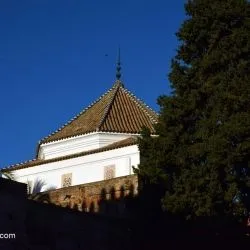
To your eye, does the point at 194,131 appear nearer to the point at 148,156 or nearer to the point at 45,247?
the point at 148,156

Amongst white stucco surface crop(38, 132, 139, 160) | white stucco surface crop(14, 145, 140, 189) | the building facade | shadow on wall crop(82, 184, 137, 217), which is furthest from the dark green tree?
white stucco surface crop(38, 132, 139, 160)

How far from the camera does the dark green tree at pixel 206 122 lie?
50.3 feet

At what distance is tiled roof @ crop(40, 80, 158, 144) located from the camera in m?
25.0

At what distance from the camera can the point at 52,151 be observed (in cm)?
2525

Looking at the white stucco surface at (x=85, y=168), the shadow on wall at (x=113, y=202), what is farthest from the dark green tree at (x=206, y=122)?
the white stucco surface at (x=85, y=168)

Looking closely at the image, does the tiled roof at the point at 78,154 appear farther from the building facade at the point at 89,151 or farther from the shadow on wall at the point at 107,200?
the shadow on wall at the point at 107,200

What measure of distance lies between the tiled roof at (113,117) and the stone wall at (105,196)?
5006mm

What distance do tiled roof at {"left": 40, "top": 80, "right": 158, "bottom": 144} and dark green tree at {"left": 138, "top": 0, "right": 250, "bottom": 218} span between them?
6.30 m

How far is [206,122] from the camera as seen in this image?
16.3 metres

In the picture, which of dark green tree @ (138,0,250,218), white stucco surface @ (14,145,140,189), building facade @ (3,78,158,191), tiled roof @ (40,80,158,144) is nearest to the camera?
dark green tree @ (138,0,250,218)

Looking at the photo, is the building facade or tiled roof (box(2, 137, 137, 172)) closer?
tiled roof (box(2, 137, 137, 172))

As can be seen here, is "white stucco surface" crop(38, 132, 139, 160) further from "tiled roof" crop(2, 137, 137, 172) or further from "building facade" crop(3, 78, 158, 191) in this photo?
"tiled roof" crop(2, 137, 137, 172)

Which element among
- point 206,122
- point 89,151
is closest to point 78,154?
point 89,151

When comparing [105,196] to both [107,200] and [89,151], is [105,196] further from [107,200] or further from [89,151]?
[89,151]
